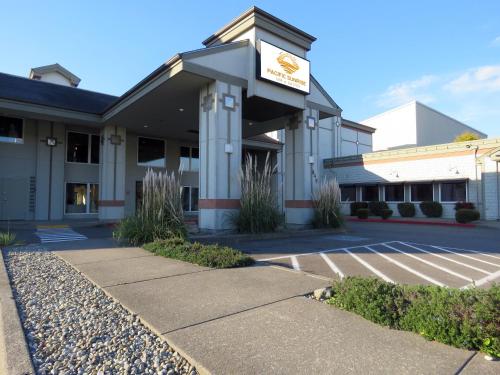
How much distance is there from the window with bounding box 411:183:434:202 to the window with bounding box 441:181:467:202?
0.78m

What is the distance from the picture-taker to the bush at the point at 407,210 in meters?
23.6

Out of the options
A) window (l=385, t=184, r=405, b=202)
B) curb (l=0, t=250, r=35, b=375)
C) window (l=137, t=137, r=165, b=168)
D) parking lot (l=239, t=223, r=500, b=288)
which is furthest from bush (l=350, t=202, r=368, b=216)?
curb (l=0, t=250, r=35, b=375)

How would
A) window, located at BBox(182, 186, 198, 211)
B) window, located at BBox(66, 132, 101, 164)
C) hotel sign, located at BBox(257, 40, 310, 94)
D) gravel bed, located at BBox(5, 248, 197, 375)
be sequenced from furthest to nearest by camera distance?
window, located at BBox(182, 186, 198, 211) < window, located at BBox(66, 132, 101, 164) < hotel sign, located at BBox(257, 40, 310, 94) < gravel bed, located at BBox(5, 248, 197, 375)

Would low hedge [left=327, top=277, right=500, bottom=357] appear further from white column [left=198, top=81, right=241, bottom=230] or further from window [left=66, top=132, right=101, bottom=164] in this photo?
window [left=66, top=132, right=101, bottom=164]

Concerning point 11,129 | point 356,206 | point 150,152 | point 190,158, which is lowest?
point 356,206

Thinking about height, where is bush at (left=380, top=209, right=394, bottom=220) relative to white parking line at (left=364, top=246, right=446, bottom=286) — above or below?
above

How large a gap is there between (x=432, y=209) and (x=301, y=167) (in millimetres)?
13409

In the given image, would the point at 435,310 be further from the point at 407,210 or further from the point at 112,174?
the point at 407,210

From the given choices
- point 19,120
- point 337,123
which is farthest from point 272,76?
point 337,123

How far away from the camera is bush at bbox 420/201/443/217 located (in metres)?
22.3

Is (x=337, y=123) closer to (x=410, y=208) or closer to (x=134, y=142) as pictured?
(x=410, y=208)

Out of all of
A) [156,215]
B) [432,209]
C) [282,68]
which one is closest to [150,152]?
[282,68]

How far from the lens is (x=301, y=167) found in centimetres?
1394

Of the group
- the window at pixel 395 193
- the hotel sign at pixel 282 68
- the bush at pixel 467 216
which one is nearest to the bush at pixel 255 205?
the hotel sign at pixel 282 68
